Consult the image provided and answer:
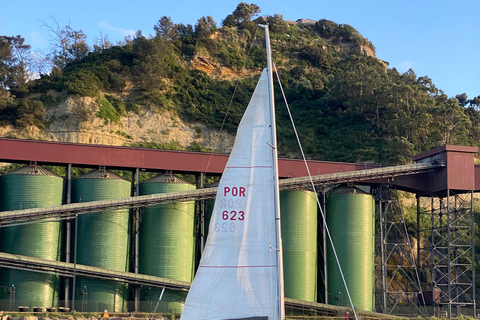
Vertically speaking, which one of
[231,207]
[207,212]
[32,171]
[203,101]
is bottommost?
[231,207]

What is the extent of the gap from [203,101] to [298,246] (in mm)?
49805

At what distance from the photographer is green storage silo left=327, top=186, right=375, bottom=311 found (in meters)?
63.3

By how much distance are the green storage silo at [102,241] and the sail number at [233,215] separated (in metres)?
33.4

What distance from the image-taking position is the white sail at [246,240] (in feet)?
83.5

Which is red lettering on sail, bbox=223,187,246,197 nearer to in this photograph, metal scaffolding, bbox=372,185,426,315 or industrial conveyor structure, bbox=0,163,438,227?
industrial conveyor structure, bbox=0,163,438,227

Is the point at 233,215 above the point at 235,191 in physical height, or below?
below

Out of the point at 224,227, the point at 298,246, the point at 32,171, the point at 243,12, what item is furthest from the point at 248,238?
the point at 243,12

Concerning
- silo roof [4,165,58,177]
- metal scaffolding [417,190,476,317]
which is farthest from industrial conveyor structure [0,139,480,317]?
silo roof [4,165,58,177]

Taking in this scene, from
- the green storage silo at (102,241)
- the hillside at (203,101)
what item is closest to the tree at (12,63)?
the hillside at (203,101)

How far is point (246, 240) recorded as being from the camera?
26312mm

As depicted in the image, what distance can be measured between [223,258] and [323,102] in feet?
301

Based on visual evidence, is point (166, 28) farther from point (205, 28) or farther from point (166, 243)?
point (166, 243)

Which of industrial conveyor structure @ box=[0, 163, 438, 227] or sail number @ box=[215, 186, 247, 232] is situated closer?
sail number @ box=[215, 186, 247, 232]

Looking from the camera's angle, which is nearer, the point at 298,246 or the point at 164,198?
the point at 164,198
